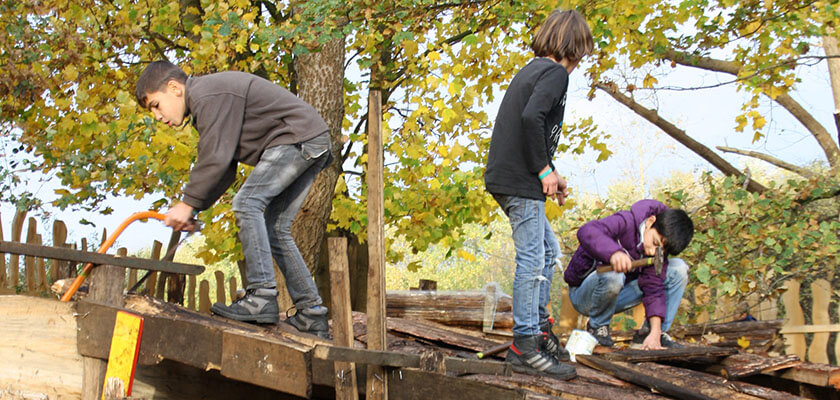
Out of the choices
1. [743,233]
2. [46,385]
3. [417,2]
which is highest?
[417,2]

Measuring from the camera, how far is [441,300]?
18.6 ft

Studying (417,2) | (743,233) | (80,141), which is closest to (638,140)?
(743,233)

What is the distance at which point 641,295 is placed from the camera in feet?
15.9

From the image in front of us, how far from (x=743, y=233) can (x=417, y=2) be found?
13.1 ft

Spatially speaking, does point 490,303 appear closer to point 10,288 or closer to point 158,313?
point 158,313

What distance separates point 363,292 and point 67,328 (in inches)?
206

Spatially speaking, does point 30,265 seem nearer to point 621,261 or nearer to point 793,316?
point 621,261

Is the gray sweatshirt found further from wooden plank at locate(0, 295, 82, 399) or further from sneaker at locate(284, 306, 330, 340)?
wooden plank at locate(0, 295, 82, 399)

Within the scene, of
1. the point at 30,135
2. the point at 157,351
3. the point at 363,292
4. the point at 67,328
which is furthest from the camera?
the point at 363,292

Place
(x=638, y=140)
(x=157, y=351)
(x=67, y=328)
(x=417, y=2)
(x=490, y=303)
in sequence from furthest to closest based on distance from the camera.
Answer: (x=638, y=140)
(x=417, y=2)
(x=490, y=303)
(x=67, y=328)
(x=157, y=351)

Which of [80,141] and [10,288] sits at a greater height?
[80,141]

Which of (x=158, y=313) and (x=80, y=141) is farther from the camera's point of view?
(x=80, y=141)

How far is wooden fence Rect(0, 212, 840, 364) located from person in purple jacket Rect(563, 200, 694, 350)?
10.3 ft

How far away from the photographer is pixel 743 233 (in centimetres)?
729
